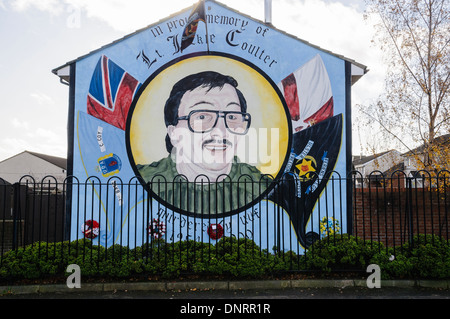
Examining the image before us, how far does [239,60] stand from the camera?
1141cm

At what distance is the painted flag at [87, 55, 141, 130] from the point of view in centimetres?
1133

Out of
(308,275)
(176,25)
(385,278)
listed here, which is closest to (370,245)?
(385,278)

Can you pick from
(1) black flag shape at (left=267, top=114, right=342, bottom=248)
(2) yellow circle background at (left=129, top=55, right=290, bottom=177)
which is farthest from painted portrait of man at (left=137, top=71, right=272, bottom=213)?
(1) black flag shape at (left=267, top=114, right=342, bottom=248)

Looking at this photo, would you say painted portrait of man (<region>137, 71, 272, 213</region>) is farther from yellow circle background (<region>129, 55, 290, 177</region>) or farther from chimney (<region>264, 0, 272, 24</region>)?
chimney (<region>264, 0, 272, 24</region>)

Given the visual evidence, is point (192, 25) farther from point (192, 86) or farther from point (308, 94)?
point (308, 94)

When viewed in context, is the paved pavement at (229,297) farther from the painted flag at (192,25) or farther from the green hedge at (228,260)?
the painted flag at (192,25)

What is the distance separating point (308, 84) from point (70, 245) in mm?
7075

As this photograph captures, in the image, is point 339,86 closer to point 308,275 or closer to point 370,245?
point 370,245

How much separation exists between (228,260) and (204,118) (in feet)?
15.4

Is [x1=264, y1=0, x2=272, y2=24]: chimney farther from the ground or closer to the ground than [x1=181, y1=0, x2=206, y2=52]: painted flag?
farther from the ground

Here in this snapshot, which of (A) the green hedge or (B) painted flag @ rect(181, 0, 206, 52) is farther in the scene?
(B) painted flag @ rect(181, 0, 206, 52)

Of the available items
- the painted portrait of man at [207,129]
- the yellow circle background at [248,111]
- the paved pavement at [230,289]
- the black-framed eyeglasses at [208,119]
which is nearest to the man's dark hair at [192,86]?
the painted portrait of man at [207,129]

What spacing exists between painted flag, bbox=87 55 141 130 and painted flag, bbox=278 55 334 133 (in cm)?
410
